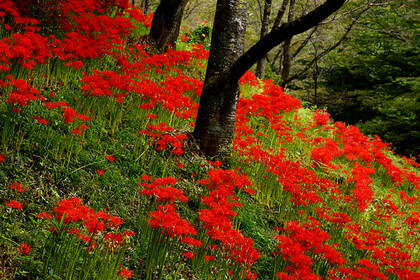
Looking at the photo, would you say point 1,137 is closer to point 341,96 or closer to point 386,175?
point 386,175

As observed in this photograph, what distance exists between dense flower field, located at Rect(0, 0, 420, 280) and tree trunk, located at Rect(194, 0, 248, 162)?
1.03ft

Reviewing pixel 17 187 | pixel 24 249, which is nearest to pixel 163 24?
pixel 17 187

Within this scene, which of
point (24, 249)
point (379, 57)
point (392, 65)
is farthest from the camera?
point (379, 57)

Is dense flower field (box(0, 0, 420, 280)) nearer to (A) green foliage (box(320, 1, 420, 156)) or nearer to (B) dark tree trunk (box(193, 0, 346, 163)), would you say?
(B) dark tree trunk (box(193, 0, 346, 163))

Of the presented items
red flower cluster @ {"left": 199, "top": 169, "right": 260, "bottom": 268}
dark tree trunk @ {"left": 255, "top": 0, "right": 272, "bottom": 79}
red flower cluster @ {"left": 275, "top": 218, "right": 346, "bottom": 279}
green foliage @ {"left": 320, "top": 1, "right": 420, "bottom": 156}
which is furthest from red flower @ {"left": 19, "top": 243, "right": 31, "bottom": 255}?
green foliage @ {"left": 320, "top": 1, "right": 420, "bottom": 156}

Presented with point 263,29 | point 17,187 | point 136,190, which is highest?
point 263,29

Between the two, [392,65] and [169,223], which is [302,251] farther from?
[392,65]

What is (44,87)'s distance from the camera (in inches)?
224

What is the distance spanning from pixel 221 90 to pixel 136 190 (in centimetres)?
222

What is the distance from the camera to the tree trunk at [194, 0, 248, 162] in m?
5.91

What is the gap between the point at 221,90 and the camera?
586 cm

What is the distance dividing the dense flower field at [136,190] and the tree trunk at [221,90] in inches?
12.3

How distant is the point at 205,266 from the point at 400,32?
15.2 meters

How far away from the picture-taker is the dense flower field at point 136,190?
126 inches
